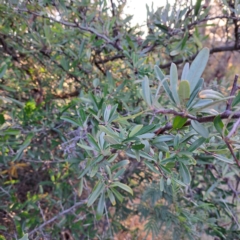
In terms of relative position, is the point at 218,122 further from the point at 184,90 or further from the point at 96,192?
the point at 96,192

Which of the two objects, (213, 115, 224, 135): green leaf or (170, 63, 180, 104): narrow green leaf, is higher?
(170, 63, 180, 104): narrow green leaf

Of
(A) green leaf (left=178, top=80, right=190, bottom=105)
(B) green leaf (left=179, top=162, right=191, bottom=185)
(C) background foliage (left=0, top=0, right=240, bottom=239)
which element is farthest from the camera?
(C) background foliage (left=0, top=0, right=240, bottom=239)

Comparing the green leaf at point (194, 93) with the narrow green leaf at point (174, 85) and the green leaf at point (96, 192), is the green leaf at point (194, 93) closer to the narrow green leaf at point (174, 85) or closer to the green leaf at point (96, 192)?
the narrow green leaf at point (174, 85)

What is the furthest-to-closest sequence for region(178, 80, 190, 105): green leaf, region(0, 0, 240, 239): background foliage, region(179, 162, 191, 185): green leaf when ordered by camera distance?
1. region(0, 0, 240, 239): background foliage
2. region(179, 162, 191, 185): green leaf
3. region(178, 80, 190, 105): green leaf

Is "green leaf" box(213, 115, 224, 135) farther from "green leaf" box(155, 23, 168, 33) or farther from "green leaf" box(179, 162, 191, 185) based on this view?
"green leaf" box(155, 23, 168, 33)

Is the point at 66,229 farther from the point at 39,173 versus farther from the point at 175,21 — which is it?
the point at 175,21

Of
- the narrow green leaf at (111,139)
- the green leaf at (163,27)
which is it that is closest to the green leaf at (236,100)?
the narrow green leaf at (111,139)

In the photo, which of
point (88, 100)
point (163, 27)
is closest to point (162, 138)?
point (88, 100)

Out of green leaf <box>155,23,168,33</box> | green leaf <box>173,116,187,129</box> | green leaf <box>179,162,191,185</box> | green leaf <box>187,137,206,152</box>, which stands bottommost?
green leaf <box>179,162,191,185</box>

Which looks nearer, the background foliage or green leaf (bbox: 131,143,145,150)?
green leaf (bbox: 131,143,145,150)

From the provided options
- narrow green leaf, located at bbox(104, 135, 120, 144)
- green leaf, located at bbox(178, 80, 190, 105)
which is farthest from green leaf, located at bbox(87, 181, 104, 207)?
green leaf, located at bbox(178, 80, 190, 105)

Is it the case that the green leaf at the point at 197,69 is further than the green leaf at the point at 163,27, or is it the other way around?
the green leaf at the point at 163,27

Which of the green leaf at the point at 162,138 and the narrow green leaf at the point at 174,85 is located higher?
the narrow green leaf at the point at 174,85

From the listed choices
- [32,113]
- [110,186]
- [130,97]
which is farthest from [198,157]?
[32,113]
